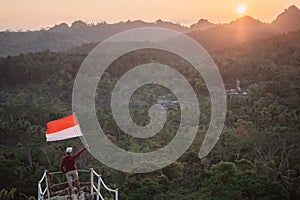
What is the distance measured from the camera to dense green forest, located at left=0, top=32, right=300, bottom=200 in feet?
51.8

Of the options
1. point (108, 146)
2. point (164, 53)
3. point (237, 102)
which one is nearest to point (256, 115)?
point (237, 102)

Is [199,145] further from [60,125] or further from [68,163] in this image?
[68,163]

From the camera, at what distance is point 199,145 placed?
70.2 ft

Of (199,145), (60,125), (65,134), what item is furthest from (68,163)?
(199,145)

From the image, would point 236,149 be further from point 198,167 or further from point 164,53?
point 164,53

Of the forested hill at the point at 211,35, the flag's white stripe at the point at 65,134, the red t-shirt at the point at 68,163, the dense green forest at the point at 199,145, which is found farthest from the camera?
the forested hill at the point at 211,35

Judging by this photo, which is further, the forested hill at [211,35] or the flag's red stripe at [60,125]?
the forested hill at [211,35]

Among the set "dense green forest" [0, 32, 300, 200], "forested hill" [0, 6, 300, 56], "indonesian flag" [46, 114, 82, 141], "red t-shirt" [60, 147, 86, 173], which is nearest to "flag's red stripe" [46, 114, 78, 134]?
"indonesian flag" [46, 114, 82, 141]

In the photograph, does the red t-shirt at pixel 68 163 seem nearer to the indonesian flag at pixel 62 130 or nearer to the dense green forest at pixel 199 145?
the indonesian flag at pixel 62 130

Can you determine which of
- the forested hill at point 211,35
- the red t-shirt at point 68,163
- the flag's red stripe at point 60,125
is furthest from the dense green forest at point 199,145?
the forested hill at point 211,35

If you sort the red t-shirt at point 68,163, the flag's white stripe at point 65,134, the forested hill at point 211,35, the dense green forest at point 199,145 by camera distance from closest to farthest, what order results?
the red t-shirt at point 68,163, the flag's white stripe at point 65,134, the dense green forest at point 199,145, the forested hill at point 211,35

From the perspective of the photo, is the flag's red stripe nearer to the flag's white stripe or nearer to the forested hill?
the flag's white stripe

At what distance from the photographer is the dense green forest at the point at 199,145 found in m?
15.8

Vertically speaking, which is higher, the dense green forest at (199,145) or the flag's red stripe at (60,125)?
the flag's red stripe at (60,125)
